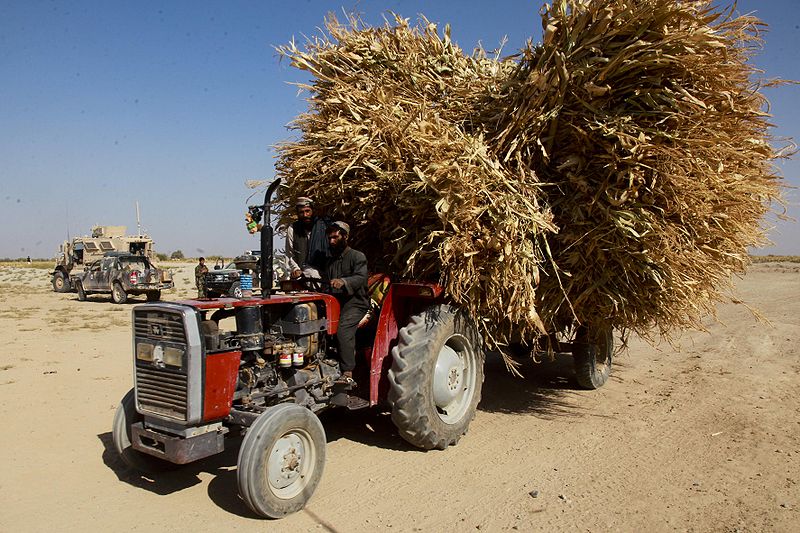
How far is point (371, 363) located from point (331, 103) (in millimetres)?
2669

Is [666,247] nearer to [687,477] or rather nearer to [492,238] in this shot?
[492,238]

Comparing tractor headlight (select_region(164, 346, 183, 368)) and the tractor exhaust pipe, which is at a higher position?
the tractor exhaust pipe

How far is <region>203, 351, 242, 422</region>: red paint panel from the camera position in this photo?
4105 millimetres

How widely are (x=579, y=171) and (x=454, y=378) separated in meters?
2.27

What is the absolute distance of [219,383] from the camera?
419 centimetres

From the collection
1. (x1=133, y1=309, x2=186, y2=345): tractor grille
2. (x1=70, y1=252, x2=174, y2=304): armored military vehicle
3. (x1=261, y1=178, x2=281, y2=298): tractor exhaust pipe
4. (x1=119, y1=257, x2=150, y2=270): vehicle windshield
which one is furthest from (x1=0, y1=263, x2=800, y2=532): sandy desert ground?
(x1=119, y1=257, x2=150, y2=270): vehicle windshield

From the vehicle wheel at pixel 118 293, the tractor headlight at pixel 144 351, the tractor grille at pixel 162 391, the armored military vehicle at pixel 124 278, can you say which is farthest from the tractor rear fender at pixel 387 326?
the vehicle wheel at pixel 118 293

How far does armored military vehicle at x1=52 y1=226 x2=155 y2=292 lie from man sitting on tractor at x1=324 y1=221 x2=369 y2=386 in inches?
875

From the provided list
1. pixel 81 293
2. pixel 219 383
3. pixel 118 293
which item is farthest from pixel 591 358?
pixel 81 293

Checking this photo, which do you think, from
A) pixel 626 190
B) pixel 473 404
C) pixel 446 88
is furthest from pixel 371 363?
pixel 446 88

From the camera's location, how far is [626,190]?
4.85 metres

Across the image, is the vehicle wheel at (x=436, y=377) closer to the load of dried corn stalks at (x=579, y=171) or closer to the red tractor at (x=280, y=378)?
the red tractor at (x=280, y=378)

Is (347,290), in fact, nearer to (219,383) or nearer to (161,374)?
(219,383)

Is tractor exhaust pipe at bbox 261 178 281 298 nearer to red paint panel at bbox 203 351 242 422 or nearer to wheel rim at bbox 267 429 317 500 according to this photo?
red paint panel at bbox 203 351 242 422
